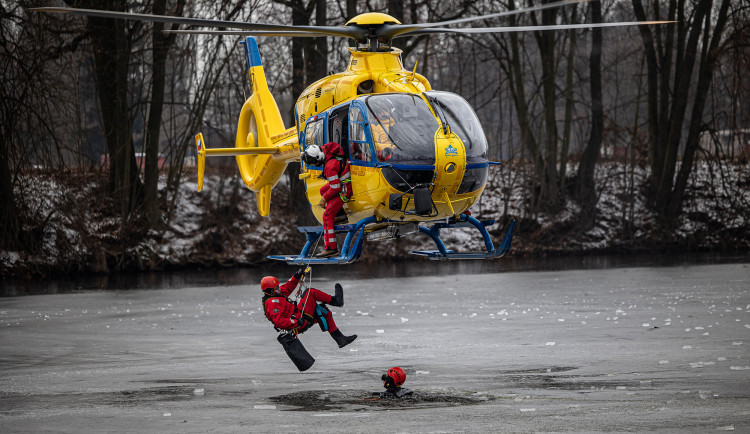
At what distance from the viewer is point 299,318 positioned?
45.1 ft

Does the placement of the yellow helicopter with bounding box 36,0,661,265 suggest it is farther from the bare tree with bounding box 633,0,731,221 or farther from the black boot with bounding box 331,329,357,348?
the bare tree with bounding box 633,0,731,221

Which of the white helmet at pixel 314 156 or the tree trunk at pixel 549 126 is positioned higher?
the tree trunk at pixel 549 126

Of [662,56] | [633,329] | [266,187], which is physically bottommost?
[633,329]

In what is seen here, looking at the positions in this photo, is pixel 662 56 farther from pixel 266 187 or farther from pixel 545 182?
pixel 266 187

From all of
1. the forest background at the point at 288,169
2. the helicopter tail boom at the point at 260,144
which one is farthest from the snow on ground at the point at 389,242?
the helicopter tail boom at the point at 260,144

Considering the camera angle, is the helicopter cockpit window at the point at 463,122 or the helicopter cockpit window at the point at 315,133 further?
the helicopter cockpit window at the point at 315,133

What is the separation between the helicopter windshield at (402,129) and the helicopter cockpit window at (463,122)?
0.28 meters

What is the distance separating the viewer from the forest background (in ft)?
110

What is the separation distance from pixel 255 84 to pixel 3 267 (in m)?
18.7

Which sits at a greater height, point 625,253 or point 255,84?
point 255,84

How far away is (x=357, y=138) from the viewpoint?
45.5 feet

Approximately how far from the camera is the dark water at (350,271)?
3170 cm

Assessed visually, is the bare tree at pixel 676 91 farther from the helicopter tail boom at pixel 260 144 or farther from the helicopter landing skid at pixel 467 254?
the helicopter landing skid at pixel 467 254

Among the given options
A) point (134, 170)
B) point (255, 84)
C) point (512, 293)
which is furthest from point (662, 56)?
point (255, 84)
